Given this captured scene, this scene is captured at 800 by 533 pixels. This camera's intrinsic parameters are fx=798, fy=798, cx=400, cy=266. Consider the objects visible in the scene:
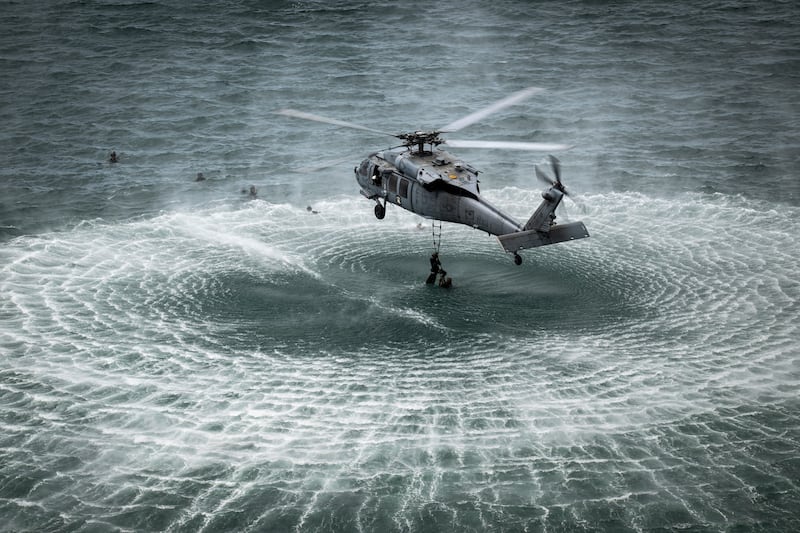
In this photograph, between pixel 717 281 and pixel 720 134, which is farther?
pixel 720 134

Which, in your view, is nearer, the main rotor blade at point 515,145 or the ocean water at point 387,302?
the ocean water at point 387,302

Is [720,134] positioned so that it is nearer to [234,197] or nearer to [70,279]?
[234,197]

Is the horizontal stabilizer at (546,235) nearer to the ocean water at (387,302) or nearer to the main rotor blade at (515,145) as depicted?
the ocean water at (387,302)

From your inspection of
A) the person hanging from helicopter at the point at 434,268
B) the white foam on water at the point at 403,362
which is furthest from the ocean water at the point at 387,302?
the person hanging from helicopter at the point at 434,268

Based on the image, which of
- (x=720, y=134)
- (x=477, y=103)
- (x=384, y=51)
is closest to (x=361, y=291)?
(x=477, y=103)

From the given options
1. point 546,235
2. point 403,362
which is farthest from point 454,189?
point 403,362

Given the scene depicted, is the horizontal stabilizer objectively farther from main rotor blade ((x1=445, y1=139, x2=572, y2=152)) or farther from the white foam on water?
the white foam on water
